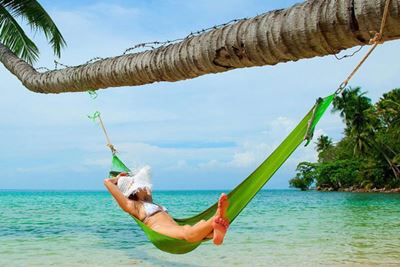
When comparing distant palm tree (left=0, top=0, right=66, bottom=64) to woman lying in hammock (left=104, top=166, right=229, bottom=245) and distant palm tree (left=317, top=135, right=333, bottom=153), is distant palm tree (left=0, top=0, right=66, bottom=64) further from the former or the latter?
distant palm tree (left=317, top=135, right=333, bottom=153)

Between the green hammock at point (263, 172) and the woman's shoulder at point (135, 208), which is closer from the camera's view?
the green hammock at point (263, 172)

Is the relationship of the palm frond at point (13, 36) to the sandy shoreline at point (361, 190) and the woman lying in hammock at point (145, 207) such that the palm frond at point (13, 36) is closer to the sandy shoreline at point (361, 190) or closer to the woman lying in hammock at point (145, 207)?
the woman lying in hammock at point (145, 207)

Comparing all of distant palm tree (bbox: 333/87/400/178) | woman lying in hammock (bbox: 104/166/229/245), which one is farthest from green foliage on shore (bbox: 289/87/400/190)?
woman lying in hammock (bbox: 104/166/229/245)

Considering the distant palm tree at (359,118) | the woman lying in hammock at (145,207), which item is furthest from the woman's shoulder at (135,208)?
the distant palm tree at (359,118)

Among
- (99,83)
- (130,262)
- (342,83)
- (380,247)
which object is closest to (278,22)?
(342,83)

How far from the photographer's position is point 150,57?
7.86 ft

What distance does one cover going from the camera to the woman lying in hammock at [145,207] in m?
2.18

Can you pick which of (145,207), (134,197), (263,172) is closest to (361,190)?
(134,197)

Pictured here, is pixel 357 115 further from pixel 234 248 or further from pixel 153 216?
pixel 153 216

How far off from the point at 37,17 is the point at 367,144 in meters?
22.6

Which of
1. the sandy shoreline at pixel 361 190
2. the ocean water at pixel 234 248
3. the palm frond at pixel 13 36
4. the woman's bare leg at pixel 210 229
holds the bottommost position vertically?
the ocean water at pixel 234 248

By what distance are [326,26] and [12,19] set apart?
20.6 feet

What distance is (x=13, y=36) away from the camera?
7.02 meters

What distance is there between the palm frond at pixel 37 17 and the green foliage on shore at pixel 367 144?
15551mm
